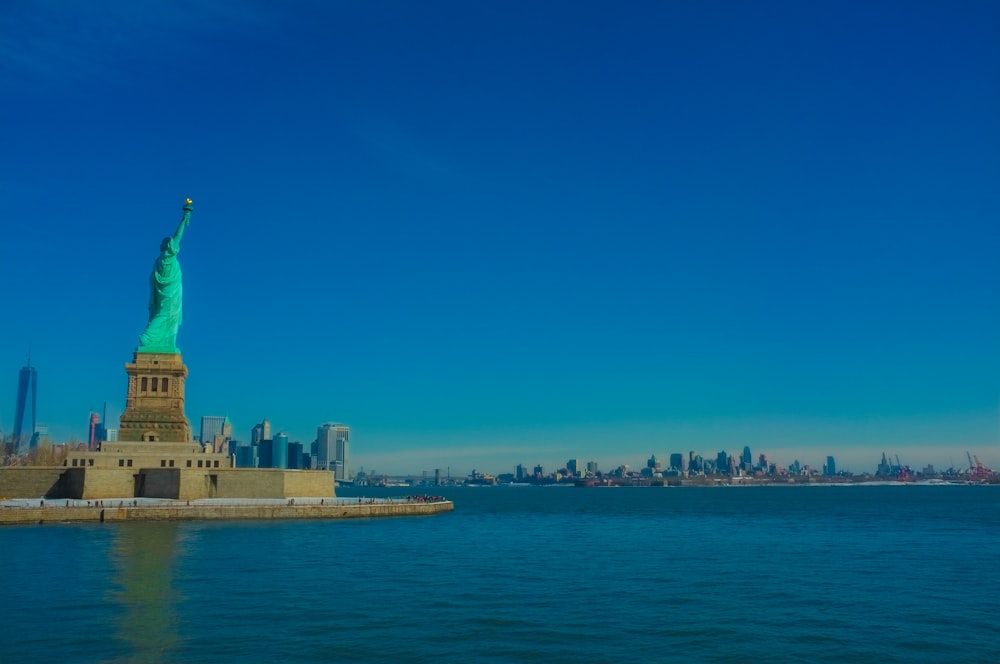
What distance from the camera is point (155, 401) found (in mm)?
84438

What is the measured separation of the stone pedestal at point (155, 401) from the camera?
82.8 metres

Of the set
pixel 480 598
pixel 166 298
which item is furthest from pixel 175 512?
pixel 480 598

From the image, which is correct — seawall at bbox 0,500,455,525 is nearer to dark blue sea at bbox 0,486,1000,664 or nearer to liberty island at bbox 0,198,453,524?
liberty island at bbox 0,198,453,524

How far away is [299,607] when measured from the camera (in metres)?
32.1

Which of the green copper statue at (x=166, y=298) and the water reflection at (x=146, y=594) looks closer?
the water reflection at (x=146, y=594)

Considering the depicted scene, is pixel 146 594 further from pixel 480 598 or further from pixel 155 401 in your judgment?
pixel 155 401

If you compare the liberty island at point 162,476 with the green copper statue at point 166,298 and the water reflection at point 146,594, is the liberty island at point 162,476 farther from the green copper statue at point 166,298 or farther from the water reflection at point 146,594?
the water reflection at point 146,594

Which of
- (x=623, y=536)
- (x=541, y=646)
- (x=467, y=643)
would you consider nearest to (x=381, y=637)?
(x=467, y=643)

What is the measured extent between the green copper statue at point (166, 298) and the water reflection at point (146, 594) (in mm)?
33765

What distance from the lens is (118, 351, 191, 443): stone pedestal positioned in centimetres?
8275

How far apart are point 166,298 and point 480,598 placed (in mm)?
65119

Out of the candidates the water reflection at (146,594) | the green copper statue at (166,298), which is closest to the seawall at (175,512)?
the water reflection at (146,594)

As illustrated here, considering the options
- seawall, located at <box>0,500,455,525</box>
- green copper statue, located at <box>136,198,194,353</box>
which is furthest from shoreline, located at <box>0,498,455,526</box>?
green copper statue, located at <box>136,198,194,353</box>

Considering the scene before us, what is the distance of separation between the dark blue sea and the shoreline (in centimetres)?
467
